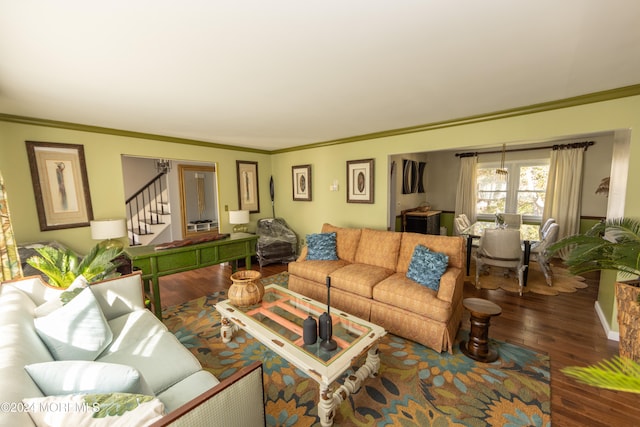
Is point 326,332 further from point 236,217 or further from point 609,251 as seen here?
point 236,217

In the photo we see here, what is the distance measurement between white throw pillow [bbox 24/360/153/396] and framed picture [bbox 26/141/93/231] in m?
3.12

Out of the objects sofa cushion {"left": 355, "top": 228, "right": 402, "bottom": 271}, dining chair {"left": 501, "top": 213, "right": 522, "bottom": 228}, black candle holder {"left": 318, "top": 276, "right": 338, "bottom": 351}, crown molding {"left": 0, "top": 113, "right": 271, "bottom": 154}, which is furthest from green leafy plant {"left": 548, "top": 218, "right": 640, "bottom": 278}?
crown molding {"left": 0, "top": 113, "right": 271, "bottom": 154}

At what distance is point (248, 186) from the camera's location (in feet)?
17.8

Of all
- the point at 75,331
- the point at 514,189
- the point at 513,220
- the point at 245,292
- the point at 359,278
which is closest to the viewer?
the point at 75,331

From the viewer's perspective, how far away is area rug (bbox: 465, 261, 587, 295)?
3688 millimetres

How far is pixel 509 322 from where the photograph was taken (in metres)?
2.87

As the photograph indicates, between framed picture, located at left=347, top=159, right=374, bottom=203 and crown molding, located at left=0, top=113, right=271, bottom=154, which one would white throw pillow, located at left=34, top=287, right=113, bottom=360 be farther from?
framed picture, located at left=347, top=159, right=374, bottom=203

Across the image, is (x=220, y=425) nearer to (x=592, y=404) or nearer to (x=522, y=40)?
(x=592, y=404)

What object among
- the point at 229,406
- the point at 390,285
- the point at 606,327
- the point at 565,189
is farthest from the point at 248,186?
the point at 565,189

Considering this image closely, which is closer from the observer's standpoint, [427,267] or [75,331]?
[75,331]

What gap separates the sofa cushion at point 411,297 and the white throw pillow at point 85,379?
83.3 inches

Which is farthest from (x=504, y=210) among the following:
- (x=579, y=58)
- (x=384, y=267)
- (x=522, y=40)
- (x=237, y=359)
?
(x=237, y=359)

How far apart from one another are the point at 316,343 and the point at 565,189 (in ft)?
19.5

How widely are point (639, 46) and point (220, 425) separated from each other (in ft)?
10.6
